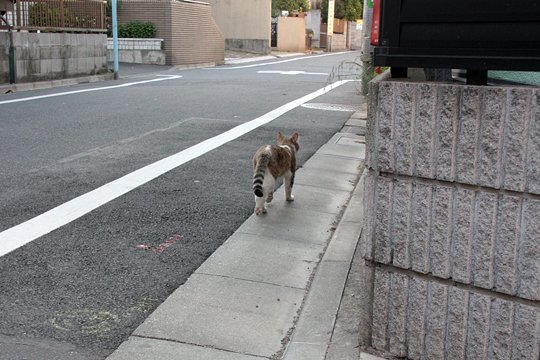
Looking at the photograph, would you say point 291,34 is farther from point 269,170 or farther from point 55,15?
point 269,170

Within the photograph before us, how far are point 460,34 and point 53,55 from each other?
16.3 meters

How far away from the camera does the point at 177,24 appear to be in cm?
2692

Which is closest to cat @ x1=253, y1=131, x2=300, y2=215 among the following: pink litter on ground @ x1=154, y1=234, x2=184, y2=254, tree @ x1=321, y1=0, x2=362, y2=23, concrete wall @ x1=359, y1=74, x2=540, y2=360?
pink litter on ground @ x1=154, y1=234, x2=184, y2=254

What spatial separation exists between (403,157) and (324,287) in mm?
1488

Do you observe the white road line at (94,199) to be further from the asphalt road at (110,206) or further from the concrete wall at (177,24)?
the concrete wall at (177,24)

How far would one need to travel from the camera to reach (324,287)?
3879 mm

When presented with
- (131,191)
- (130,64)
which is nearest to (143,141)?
(131,191)

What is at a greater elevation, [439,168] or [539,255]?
[439,168]

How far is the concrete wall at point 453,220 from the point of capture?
2369 millimetres

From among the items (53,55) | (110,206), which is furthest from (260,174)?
(53,55)

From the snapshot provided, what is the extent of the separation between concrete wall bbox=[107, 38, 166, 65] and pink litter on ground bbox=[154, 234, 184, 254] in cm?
2265

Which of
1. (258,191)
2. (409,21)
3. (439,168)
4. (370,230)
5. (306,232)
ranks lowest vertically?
(306,232)

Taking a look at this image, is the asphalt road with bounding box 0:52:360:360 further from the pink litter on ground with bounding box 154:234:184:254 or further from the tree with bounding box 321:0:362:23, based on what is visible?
the tree with bounding box 321:0:362:23

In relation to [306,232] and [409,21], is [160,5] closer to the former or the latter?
[306,232]
